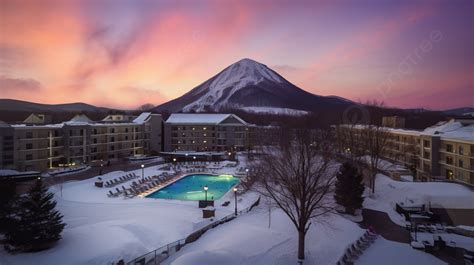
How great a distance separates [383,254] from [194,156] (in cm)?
3649

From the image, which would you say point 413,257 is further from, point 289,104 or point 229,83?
point 229,83

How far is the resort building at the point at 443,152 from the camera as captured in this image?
2873cm

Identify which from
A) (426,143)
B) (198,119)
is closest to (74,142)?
(198,119)

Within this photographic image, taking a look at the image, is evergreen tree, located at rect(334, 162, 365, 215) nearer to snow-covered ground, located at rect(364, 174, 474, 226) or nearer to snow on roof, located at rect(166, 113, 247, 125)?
snow-covered ground, located at rect(364, 174, 474, 226)

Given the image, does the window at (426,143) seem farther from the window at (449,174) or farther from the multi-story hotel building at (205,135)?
the multi-story hotel building at (205,135)

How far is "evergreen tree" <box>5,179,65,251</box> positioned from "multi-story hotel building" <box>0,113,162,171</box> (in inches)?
939

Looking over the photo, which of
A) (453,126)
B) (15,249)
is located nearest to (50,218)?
(15,249)

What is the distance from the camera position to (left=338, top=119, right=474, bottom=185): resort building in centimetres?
2873

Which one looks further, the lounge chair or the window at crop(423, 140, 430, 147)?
the window at crop(423, 140, 430, 147)

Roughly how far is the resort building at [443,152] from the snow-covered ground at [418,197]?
4712mm

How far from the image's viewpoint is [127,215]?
66.4 feet

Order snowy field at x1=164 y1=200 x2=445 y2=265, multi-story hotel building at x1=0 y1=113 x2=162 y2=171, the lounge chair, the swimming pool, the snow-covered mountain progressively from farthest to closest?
the snow-covered mountain → multi-story hotel building at x1=0 y1=113 x2=162 y2=171 → the swimming pool → the lounge chair → snowy field at x1=164 y1=200 x2=445 y2=265

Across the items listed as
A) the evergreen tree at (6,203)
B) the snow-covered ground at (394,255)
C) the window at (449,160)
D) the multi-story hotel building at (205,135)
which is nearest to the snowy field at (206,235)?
the snow-covered ground at (394,255)

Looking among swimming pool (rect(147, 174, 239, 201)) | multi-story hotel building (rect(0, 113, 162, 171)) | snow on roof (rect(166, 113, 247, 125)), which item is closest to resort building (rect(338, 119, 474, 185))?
swimming pool (rect(147, 174, 239, 201))
